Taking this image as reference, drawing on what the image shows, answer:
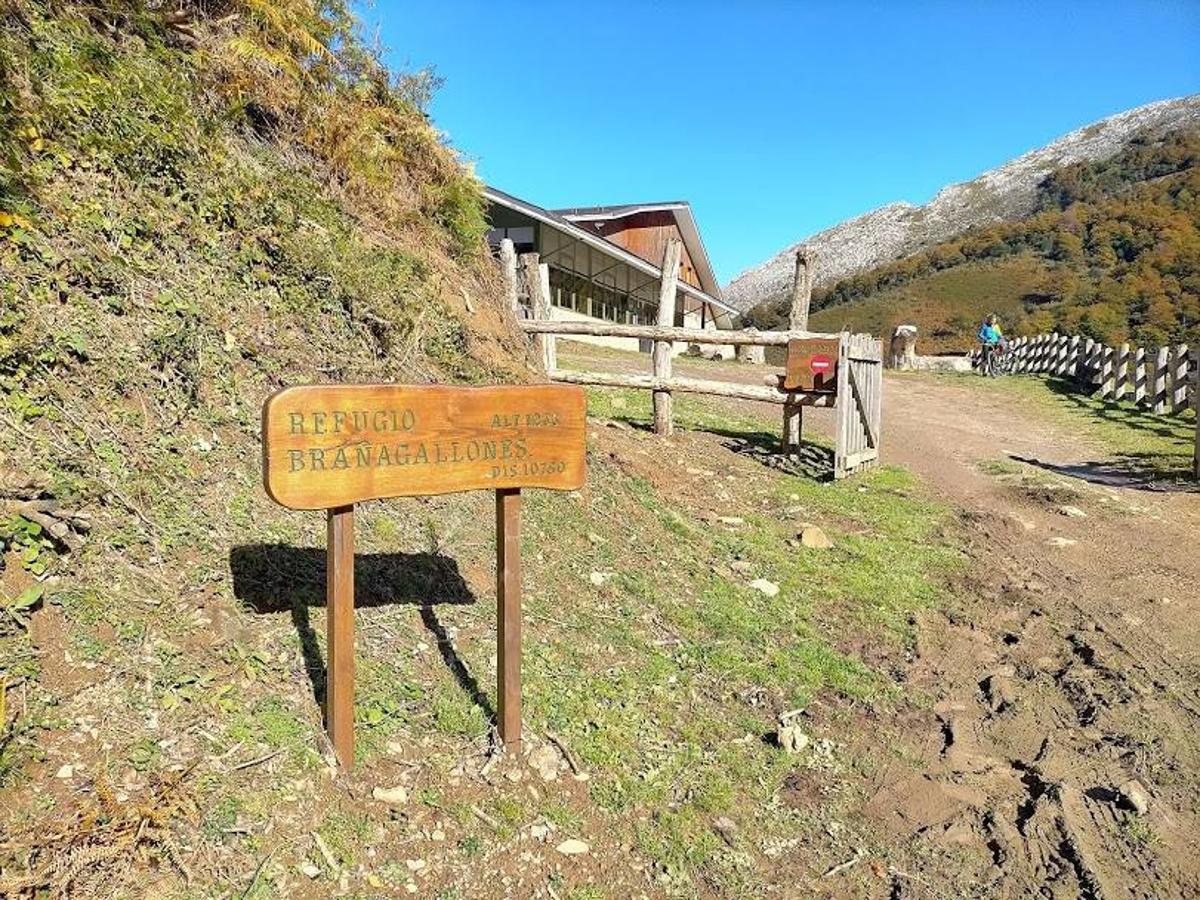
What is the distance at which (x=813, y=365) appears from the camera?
8.91 metres

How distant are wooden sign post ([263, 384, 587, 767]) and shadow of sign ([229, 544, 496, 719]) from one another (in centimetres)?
40

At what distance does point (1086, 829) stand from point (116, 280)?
580 centimetres

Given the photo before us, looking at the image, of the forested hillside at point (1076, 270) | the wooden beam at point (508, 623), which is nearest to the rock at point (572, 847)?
the wooden beam at point (508, 623)

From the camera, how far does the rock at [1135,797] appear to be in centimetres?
324

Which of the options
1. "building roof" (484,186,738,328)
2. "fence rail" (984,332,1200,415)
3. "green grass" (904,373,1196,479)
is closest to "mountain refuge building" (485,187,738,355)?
"building roof" (484,186,738,328)

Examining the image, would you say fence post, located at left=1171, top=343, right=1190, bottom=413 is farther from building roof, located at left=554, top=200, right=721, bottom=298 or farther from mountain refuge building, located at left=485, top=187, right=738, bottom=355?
building roof, located at left=554, top=200, right=721, bottom=298

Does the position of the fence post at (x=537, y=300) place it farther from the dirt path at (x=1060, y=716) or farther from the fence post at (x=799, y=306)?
the dirt path at (x=1060, y=716)

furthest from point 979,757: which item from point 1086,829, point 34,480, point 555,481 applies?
point 34,480

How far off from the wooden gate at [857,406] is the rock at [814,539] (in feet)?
6.84

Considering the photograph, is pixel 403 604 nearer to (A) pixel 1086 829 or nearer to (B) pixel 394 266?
(A) pixel 1086 829

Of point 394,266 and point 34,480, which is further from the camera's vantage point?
point 394,266

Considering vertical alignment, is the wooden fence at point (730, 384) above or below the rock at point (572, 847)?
above

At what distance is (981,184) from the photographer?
294 ft

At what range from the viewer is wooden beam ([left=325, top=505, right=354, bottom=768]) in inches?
120
